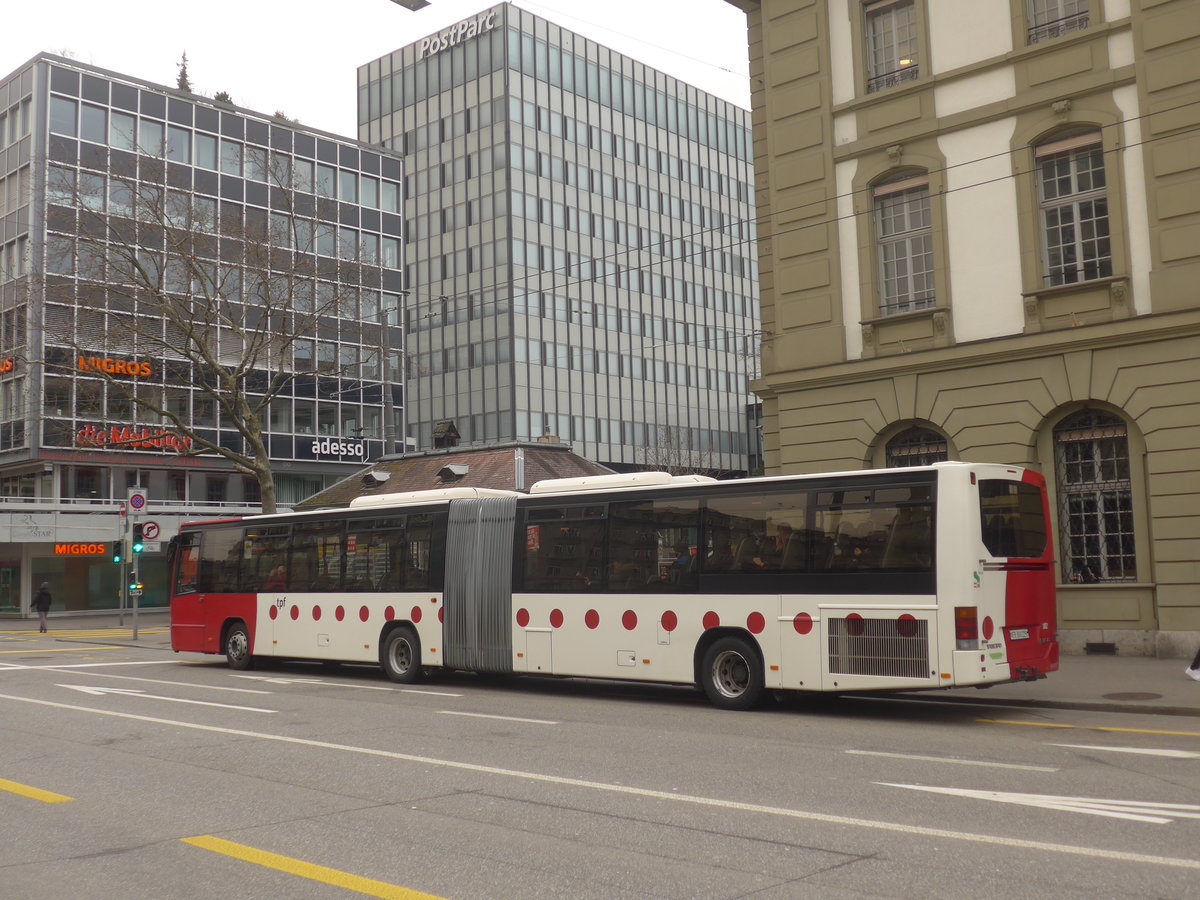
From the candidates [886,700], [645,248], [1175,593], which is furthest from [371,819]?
[645,248]

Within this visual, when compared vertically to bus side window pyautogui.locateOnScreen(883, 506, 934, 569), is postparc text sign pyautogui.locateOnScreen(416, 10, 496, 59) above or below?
above

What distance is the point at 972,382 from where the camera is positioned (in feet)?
65.3

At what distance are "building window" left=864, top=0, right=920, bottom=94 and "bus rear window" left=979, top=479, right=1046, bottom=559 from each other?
33.7ft

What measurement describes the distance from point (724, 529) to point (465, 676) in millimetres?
7163

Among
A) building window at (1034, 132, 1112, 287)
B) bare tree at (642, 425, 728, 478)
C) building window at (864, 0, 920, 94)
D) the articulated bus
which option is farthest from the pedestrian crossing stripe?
bare tree at (642, 425, 728, 478)

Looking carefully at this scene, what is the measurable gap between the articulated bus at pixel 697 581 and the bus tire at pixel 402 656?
31 millimetres

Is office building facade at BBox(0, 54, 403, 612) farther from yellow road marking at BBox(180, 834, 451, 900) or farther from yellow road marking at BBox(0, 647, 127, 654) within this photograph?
yellow road marking at BBox(180, 834, 451, 900)

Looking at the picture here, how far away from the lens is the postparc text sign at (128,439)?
3200 cm

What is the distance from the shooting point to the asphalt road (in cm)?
613

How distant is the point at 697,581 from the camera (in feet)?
48.3

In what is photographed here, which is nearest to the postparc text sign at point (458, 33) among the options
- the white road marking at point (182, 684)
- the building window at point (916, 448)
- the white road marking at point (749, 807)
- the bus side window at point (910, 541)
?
the building window at point (916, 448)

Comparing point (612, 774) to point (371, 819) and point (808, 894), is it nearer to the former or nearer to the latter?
point (371, 819)

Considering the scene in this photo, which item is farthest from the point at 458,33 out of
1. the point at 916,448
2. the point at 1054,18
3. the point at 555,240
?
the point at 916,448

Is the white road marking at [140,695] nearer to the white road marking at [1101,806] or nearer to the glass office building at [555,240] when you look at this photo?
the white road marking at [1101,806]
